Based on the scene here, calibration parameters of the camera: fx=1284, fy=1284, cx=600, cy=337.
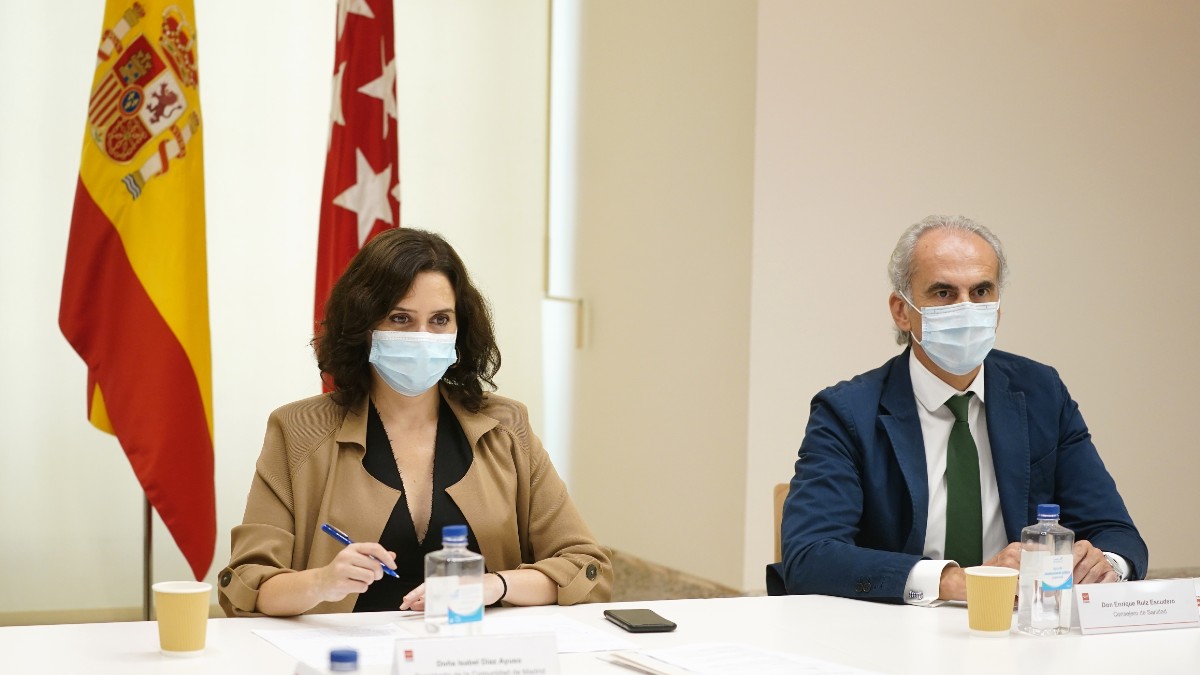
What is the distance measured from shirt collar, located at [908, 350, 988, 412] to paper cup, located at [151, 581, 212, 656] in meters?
1.59

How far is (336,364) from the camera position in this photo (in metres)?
2.65

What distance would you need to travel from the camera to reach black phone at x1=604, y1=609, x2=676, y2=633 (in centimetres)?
213

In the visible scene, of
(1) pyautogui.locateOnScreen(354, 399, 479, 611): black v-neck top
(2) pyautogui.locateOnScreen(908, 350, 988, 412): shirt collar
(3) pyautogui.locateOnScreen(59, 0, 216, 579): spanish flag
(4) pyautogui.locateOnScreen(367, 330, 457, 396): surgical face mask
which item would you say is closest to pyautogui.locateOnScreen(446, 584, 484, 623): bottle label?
(1) pyautogui.locateOnScreen(354, 399, 479, 611): black v-neck top

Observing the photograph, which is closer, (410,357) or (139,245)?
(410,357)

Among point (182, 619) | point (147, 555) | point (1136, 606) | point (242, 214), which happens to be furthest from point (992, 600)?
point (242, 214)

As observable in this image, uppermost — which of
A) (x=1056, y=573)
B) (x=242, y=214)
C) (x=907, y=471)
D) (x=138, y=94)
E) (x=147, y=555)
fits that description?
(x=138, y=94)

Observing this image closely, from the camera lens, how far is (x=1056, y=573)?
7.14 ft

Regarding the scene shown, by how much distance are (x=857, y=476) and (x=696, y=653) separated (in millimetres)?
877

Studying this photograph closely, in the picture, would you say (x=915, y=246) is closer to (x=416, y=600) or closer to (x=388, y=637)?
(x=416, y=600)

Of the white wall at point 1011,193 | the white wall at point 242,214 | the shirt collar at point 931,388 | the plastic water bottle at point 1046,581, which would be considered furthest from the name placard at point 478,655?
the white wall at point 242,214

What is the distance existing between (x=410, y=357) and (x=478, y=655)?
0.98 metres

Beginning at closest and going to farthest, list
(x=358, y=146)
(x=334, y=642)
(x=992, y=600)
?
(x=334, y=642) < (x=992, y=600) < (x=358, y=146)

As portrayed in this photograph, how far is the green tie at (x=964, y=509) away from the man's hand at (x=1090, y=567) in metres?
0.27

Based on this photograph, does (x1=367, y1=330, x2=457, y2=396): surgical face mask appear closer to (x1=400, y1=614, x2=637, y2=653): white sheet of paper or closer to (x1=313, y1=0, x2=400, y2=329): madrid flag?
(x1=400, y1=614, x2=637, y2=653): white sheet of paper
